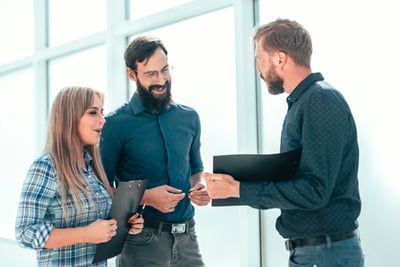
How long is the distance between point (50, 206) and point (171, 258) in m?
0.56

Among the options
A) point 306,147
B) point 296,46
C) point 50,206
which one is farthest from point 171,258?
point 296,46

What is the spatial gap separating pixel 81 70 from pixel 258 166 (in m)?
2.63

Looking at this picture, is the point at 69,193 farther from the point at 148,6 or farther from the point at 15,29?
the point at 15,29

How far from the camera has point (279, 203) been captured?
4.71 ft

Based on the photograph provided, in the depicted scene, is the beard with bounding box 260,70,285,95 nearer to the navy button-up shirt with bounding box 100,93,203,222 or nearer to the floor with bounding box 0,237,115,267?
the navy button-up shirt with bounding box 100,93,203,222

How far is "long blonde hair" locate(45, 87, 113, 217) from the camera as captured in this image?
1.65 metres

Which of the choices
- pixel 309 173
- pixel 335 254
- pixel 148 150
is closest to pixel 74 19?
pixel 148 150

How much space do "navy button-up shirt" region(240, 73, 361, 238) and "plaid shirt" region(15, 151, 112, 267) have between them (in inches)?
21.8

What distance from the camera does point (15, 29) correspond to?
4.59 metres

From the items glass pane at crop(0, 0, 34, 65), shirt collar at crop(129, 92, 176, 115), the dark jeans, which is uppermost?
glass pane at crop(0, 0, 34, 65)

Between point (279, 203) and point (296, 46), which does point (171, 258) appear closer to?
point (279, 203)

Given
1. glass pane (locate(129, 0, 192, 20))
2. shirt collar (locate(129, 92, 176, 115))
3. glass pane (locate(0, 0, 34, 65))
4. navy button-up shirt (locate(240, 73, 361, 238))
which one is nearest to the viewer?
A: navy button-up shirt (locate(240, 73, 361, 238))

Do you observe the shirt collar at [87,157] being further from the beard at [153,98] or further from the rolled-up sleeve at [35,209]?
the beard at [153,98]

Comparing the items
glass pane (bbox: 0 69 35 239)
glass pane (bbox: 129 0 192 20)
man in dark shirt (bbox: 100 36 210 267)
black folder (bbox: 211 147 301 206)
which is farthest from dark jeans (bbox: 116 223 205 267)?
glass pane (bbox: 0 69 35 239)
